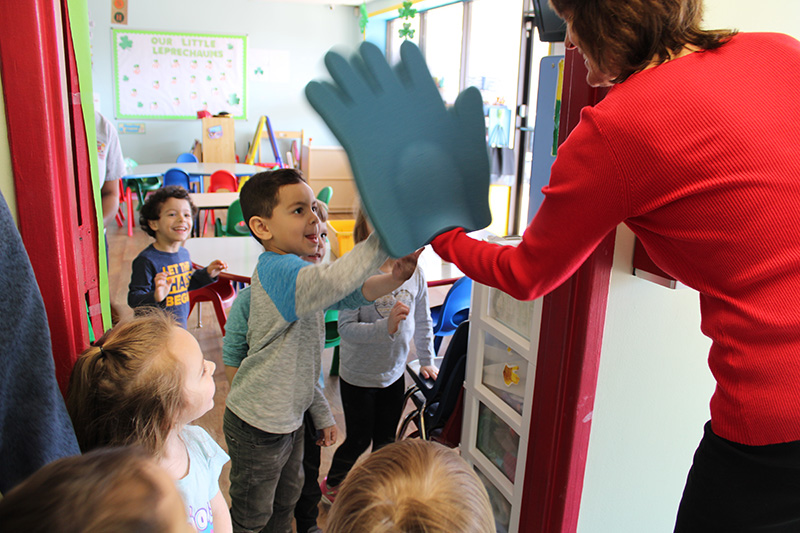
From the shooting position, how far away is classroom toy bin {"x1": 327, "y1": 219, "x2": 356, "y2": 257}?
2.78 metres

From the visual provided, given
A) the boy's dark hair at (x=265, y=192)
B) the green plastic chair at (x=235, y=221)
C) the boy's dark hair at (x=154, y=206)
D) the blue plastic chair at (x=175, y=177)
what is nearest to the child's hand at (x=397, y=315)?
the boy's dark hair at (x=265, y=192)

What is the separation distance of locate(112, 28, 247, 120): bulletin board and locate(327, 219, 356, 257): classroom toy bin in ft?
18.6

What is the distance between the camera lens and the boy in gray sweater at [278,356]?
3.97ft

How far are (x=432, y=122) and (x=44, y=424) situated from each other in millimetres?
662

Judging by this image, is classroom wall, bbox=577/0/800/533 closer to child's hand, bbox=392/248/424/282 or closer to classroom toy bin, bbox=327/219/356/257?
child's hand, bbox=392/248/424/282

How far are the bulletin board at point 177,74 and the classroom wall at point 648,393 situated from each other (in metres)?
7.70

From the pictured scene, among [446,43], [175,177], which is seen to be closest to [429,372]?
[175,177]

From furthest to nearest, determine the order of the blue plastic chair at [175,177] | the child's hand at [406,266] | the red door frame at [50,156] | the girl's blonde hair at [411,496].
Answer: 1. the blue plastic chair at [175,177]
2. the child's hand at [406,266]
3. the red door frame at [50,156]
4. the girl's blonde hair at [411,496]

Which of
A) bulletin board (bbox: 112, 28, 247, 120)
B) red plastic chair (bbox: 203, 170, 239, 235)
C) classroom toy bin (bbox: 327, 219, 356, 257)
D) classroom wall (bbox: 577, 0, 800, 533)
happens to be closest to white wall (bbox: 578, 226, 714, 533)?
classroom wall (bbox: 577, 0, 800, 533)

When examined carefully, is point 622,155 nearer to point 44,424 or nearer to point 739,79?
point 739,79

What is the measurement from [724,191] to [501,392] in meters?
0.95

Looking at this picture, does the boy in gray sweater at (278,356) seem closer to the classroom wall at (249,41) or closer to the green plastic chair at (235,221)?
the green plastic chair at (235,221)

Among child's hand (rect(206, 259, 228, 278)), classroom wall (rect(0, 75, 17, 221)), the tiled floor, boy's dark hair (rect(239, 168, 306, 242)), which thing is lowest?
the tiled floor

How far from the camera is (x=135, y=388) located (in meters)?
0.91
